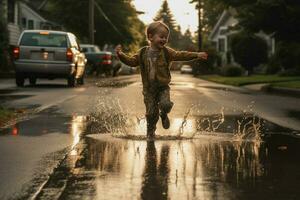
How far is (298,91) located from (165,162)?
16111 mm

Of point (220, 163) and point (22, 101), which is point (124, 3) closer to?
point (22, 101)

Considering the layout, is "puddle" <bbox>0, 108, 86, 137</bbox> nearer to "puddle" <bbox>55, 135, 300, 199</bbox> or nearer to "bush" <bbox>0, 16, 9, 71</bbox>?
"puddle" <bbox>55, 135, 300, 199</bbox>

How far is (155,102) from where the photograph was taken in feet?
30.7

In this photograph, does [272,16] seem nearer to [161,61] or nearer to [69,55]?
[69,55]

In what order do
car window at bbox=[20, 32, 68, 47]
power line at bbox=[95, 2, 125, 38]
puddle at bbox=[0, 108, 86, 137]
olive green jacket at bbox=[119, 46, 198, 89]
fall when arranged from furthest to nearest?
power line at bbox=[95, 2, 125, 38], car window at bbox=[20, 32, 68, 47], puddle at bbox=[0, 108, 86, 137], olive green jacket at bbox=[119, 46, 198, 89]

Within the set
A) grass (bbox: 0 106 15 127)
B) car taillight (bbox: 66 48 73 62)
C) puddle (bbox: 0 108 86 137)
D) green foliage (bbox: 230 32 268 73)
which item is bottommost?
puddle (bbox: 0 108 86 137)

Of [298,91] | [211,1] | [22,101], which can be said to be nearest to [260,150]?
[22,101]

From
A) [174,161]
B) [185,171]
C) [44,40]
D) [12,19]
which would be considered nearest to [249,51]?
[12,19]

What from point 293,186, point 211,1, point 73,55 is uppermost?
point 211,1

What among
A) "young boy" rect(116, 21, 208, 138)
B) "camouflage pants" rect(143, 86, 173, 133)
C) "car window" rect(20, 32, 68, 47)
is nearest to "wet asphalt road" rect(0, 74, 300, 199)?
"camouflage pants" rect(143, 86, 173, 133)

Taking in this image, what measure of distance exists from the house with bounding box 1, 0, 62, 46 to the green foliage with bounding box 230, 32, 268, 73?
53.4 ft

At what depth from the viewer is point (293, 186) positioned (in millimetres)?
5879

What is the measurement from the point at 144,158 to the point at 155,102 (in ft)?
6.85

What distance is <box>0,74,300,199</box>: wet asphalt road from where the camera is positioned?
566 centimetres
